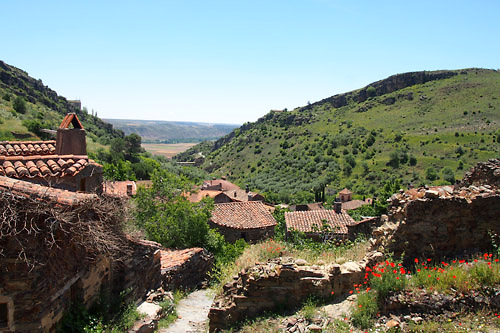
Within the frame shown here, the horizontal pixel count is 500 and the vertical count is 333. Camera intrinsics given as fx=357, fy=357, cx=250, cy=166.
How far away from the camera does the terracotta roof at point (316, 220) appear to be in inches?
882

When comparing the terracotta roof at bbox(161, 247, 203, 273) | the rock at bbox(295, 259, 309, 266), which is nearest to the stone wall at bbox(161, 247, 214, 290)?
the terracotta roof at bbox(161, 247, 203, 273)

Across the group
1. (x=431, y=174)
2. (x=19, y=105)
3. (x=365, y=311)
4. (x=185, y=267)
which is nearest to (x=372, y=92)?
(x=431, y=174)

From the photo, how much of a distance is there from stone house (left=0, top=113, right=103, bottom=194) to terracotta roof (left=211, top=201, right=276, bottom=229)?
1329 centimetres

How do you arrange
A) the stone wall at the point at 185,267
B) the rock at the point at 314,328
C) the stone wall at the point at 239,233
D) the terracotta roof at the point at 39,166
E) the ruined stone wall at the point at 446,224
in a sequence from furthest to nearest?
the stone wall at the point at 239,233 < the stone wall at the point at 185,267 < the ruined stone wall at the point at 446,224 < the terracotta roof at the point at 39,166 < the rock at the point at 314,328

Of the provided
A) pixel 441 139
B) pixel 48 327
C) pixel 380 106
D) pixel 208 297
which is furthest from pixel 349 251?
pixel 380 106

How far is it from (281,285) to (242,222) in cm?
1577

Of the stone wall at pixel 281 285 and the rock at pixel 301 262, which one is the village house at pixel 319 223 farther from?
the stone wall at pixel 281 285

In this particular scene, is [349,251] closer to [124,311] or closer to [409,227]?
[409,227]

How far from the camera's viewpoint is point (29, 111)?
67.1m

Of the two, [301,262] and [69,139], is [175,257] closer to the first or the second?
[69,139]

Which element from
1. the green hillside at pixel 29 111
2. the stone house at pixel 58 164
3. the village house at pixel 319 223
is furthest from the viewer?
the green hillside at pixel 29 111

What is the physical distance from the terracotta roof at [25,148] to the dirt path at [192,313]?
21.7ft

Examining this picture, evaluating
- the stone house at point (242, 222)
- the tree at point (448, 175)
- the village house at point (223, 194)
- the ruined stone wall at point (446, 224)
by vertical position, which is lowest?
the village house at point (223, 194)

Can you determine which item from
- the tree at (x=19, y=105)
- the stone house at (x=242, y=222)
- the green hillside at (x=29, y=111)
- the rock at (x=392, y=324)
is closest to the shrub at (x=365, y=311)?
the rock at (x=392, y=324)
